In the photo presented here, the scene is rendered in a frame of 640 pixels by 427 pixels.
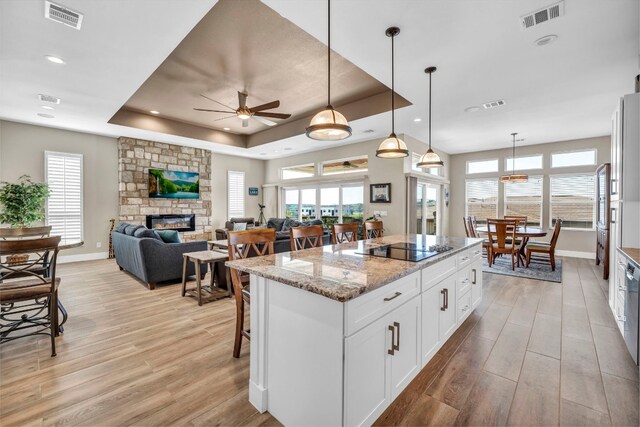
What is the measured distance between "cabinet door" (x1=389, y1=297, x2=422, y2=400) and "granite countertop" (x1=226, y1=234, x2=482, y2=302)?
0.25 metres

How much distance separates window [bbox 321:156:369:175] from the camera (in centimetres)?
763

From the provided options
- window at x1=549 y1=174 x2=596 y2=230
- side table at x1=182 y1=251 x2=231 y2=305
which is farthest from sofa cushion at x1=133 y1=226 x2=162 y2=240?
window at x1=549 y1=174 x2=596 y2=230

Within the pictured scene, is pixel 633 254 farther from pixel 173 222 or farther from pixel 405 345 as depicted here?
pixel 173 222

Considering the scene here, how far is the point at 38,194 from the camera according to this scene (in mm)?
4414

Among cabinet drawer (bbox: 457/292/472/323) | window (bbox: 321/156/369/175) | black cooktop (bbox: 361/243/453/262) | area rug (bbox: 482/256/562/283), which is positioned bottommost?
area rug (bbox: 482/256/562/283)

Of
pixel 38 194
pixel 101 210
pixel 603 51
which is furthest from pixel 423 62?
pixel 101 210

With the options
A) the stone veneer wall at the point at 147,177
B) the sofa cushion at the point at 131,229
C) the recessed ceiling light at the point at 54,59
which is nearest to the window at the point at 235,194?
the stone veneer wall at the point at 147,177

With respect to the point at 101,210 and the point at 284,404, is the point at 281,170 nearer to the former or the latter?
the point at 101,210

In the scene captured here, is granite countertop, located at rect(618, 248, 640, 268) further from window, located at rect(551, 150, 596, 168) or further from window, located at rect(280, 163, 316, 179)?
window, located at rect(280, 163, 316, 179)

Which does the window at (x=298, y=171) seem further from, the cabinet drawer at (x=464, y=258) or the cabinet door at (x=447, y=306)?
the cabinet door at (x=447, y=306)

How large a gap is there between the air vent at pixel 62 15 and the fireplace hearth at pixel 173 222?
553 centimetres

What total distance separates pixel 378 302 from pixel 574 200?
843 cm

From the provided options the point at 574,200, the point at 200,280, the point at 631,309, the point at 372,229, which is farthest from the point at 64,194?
the point at 574,200

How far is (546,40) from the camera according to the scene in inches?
116
